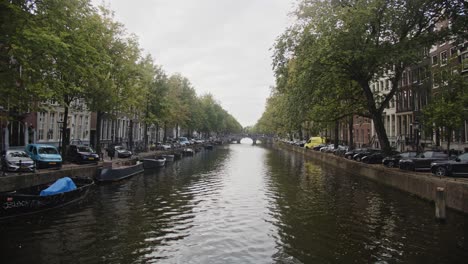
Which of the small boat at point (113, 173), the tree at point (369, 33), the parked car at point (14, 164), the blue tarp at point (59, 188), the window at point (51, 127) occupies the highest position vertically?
the tree at point (369, 33)

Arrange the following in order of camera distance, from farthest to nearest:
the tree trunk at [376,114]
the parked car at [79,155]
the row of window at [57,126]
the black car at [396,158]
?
the row of window at [57,126] < the tree trunk at [376,114] < the parked car at [79,155] < the black car at [396,158]

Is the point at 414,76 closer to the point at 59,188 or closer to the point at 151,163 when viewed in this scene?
the point at 151,163

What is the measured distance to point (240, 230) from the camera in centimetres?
1511

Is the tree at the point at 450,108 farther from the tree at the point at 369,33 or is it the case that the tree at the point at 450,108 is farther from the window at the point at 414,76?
the window at the point at 414,76

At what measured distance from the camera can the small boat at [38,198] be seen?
15.7 metres

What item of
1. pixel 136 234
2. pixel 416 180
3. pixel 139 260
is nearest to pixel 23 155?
pixel 136 234

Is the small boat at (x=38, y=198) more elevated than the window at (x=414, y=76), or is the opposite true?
the window at (x=414, y=76)

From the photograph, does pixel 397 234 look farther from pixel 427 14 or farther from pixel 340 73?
pixel 427 14

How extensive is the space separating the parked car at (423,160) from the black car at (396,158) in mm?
959

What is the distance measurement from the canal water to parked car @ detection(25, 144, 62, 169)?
163 inches

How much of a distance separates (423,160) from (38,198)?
25780 millimetres

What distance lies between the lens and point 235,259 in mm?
11516

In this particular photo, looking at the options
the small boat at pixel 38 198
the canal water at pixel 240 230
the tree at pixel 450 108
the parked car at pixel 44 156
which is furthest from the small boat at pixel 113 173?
the tree at pixel 450 108

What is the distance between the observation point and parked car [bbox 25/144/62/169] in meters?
25.8
